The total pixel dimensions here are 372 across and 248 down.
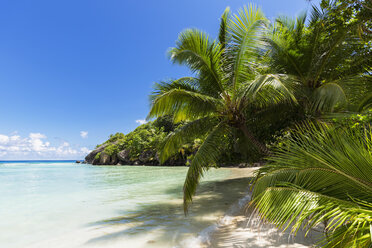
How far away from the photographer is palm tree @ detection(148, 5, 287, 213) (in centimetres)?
533

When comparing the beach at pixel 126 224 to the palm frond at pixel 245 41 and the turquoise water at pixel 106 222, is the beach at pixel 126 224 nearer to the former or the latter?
the turquoise water at pixel 106 222

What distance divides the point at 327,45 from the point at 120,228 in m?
7.13

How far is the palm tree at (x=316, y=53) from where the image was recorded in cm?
520

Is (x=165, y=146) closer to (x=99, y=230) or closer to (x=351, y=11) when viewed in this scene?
(x=99, y=230)

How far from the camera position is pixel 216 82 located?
6000mm

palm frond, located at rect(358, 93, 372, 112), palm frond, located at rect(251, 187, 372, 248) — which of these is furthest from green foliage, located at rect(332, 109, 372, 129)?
palm frond, located at rect(358, 93, 372, 112)

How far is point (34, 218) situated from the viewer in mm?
5113

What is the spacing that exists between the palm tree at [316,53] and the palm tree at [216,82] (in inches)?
29.2

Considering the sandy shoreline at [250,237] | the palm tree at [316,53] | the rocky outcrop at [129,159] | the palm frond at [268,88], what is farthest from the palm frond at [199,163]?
the rocky outcrop at [129,159]

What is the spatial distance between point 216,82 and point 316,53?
311 cm

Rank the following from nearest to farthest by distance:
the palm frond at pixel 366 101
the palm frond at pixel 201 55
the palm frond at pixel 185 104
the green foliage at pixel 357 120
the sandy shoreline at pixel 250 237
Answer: the green foliage at pixel 357 120 → the sandy shoreline at pixel 250 237 → the palm frond at pixel 366 101 → the palm frond at pixel 185 104 → the palm frond at pixel 201 55

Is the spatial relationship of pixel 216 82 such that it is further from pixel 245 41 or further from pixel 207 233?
pixel 207 233

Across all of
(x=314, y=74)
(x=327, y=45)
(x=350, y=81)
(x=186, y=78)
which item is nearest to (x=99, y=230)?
(x=186, y=78)

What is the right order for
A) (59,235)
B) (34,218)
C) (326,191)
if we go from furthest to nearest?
(34,218) < (59,235) < (326,191)
